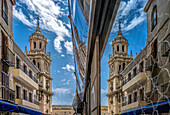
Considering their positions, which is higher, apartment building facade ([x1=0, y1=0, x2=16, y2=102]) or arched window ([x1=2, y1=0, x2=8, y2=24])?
arched window ([x1=2, y1=0, x2=8, y2=24])

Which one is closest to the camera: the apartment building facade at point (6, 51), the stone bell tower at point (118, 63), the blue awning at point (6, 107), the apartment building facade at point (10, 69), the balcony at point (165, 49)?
the balcony at point (165, 49)

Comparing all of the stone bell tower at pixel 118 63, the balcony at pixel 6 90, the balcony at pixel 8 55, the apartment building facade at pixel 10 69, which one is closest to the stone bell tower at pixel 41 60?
the apartment building facade at pixel 10 69

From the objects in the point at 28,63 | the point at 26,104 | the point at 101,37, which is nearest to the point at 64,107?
the point at 26,104

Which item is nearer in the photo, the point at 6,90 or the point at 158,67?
the point at 158,67

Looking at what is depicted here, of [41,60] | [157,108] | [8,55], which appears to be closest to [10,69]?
[8,55]

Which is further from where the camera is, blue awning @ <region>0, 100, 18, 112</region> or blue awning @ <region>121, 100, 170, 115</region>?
blue awning @ <region>0, 100, 18, 112</region>

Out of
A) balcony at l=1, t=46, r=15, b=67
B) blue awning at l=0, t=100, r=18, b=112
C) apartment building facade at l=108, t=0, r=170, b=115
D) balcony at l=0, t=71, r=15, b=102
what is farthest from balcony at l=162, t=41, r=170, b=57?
balcony at l=1, t=46, r=15, b=67

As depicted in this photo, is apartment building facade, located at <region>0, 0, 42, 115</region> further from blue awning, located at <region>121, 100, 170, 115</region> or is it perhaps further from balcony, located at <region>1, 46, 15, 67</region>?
blue awning, located at <region>121, 100, 170, 115</region>

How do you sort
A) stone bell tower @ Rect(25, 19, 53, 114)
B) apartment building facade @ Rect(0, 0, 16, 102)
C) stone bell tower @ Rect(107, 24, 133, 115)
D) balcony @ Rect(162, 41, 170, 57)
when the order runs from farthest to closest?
stone bell tower @ Rect(25, 19, 53, 114)
apartment building facade @ Rect(0, 0, 16, 102)
stone bell tower @ Rect(107, 24, 133, 115)
balcony @ Rect(162, 41, 170, 57)

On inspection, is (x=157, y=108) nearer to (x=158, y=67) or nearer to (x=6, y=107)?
(x=158, y=67)

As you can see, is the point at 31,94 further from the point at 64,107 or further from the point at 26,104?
the point at 64,107

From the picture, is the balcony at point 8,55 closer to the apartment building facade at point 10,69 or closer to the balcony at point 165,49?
the apartment building facade at point 10,69

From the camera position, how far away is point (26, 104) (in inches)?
129

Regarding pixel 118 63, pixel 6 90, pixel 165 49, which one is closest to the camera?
pixel 165 49
